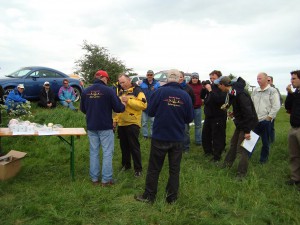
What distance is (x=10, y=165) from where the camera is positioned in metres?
5.11

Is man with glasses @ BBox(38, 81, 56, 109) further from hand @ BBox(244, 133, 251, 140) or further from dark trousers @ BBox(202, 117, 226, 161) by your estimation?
hand @ BBox(244, 133, 251, 140)

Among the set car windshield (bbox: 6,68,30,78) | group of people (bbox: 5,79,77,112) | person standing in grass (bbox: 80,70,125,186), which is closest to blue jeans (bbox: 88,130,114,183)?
person standing in grass (bbox: 80,70,125,186)

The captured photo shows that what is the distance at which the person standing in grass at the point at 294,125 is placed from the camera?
16.2ft

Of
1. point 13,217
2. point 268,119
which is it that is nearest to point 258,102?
point 268,119

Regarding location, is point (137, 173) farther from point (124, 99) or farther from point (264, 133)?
point (264, 133)

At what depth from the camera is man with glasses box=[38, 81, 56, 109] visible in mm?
10489

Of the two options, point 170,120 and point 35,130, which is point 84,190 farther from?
point 170,120

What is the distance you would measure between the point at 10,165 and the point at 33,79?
6340 mm

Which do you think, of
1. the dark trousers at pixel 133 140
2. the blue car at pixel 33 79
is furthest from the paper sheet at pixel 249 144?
the blue car at pixel 33 79

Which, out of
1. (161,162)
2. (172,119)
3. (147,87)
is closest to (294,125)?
(172,119)

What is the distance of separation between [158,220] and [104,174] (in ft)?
4.98

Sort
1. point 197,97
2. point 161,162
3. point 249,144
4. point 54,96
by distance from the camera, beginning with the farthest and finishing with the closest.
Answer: point 54,96 → point 197,97 → point 249,144 → point 161,162

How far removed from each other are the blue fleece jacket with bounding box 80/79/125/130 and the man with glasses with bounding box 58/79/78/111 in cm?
620

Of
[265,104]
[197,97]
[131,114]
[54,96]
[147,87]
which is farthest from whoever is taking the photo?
[54,96]
